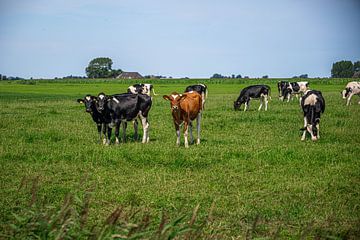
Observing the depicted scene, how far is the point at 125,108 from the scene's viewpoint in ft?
49.7

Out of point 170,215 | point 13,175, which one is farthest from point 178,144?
point 170,215

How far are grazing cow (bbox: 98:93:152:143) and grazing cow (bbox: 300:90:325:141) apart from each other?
18.6ft

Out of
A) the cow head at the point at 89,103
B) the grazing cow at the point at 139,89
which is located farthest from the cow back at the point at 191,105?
the grazing cow at the point at 139,89

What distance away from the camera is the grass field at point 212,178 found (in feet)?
22.6

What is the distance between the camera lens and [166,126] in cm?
1872

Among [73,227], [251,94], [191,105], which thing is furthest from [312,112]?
[251,94]

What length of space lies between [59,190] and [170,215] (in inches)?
107

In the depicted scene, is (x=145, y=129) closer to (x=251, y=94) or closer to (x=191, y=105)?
(x=191, y=105)

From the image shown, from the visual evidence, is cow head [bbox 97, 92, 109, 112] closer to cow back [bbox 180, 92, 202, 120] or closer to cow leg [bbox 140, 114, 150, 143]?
cow leg [bbox 140, 114, 150, 143]

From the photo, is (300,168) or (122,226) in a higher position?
(122,226)

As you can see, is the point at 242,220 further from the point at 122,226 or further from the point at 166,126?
the point at 166,126

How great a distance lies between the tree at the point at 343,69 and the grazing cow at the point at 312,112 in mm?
144785

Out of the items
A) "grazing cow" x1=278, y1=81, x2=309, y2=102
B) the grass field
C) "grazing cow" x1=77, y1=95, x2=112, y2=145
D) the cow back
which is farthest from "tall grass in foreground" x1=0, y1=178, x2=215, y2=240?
"grazing cow" x1=278, y1=81, x2=309, y2=102

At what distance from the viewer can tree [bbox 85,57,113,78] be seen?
14168 centimetres
